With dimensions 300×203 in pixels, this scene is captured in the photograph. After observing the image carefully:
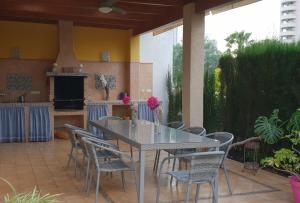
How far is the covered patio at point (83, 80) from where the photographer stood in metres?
5.16

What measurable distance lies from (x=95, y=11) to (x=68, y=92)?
229 cm

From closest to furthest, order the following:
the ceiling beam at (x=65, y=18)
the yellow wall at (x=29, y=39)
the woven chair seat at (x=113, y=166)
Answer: the woven chair seat at (x=113, y=166), the ceiling beam at (x=65, y=18), the yellow wall at (x=29, y=39)

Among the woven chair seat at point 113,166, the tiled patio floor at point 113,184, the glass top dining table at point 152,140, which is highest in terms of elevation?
the glass top dining table at point 152,140

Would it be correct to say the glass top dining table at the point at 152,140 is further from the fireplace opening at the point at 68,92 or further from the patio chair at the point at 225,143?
the fireplace opening at the point at 68,92

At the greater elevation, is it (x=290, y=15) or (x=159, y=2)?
(x=290, y=15)

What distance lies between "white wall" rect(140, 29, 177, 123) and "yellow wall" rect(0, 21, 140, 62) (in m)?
0.43

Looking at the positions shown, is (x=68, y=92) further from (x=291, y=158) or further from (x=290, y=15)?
(x=290, y=15)

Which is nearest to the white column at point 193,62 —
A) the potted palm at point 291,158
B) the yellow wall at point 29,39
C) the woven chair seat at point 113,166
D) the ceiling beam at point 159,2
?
the ceiling beam at point 159,2

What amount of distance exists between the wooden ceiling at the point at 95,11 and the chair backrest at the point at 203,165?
10.1 feet

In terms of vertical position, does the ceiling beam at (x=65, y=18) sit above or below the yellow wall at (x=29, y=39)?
above

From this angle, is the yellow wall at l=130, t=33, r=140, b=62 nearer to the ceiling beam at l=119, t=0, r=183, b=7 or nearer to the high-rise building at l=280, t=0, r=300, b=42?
the ceiling beam at l=119, t=0, r=183, b=7

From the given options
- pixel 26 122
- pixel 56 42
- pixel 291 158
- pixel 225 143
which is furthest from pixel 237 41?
pixel 26 122

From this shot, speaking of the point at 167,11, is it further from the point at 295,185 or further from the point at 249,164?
the point at 295,185

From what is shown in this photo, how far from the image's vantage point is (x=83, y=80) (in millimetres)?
9352
